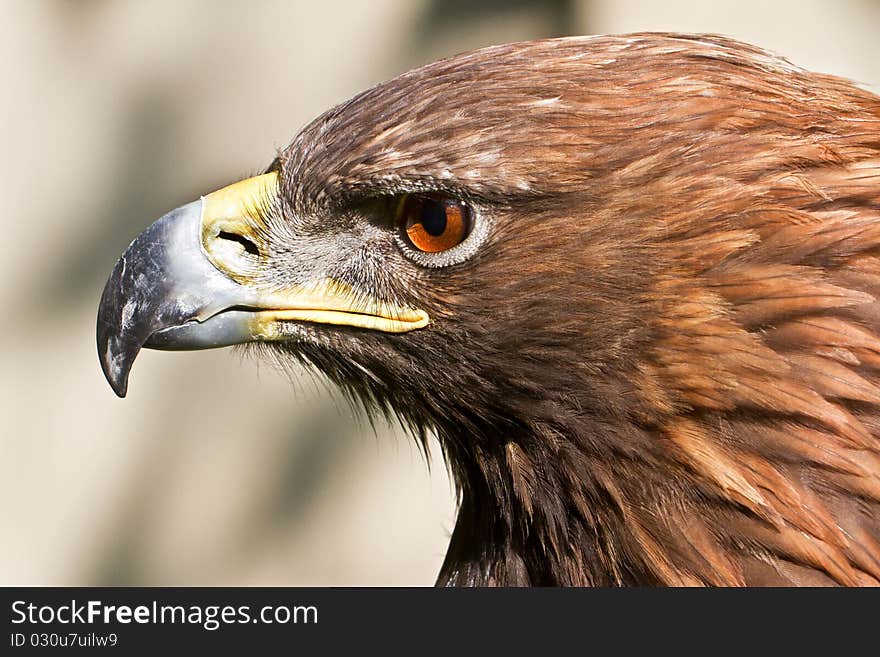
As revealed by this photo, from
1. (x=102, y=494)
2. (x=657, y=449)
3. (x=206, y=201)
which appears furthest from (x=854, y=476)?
(x=102, y=494)

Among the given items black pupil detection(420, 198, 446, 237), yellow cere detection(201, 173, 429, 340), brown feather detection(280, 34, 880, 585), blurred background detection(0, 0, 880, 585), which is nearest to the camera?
brown feather detection(280, 34, 880, 585)

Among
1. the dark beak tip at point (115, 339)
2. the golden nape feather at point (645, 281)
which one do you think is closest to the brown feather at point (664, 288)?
the golden nape feather at point (645, 281)

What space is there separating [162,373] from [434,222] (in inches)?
102

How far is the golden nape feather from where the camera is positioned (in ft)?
5.21

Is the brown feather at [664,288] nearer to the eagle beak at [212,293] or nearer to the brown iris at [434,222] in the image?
the brown iris at [434,222]

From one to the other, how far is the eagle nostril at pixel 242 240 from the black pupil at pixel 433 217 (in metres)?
0.35

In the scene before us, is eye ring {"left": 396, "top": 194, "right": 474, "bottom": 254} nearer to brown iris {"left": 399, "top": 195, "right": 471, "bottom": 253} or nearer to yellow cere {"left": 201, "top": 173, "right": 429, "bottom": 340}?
brown iris {"left": 399, "top": 195, "right": 471, "bottom": 253}

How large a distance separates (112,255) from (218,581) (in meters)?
1.28

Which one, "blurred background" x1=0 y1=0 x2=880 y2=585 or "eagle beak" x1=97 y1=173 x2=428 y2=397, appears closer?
"eagle beak" x1=97 y1=173 x2=428 y2=397

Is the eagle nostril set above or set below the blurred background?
above

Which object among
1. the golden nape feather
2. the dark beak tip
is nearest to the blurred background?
the dark beak tip

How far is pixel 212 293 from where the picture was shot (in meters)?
1.88

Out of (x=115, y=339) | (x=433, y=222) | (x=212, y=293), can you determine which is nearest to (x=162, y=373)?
(x=115, y=339)

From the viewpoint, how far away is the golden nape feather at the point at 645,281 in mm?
1587
